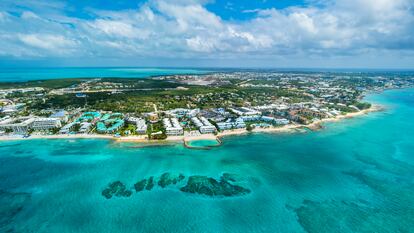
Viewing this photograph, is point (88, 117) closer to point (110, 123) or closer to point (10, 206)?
point (110, 123)

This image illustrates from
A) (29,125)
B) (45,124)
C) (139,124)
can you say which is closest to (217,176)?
(139,124)

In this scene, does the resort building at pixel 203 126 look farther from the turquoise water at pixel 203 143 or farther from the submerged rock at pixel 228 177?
the submerged rock at pixel 228 177

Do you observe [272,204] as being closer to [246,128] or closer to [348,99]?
[246,128]

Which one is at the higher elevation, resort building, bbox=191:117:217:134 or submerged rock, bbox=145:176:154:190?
resort building, bbox=191:117:217:134

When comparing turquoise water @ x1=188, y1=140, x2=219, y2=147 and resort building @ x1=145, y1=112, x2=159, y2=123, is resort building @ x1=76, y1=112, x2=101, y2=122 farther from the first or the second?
turquoise water @ x1=188, y1=140, x2=219, y2=147

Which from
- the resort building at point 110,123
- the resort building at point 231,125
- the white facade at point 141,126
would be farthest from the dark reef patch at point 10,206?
the resort building at point 231,125

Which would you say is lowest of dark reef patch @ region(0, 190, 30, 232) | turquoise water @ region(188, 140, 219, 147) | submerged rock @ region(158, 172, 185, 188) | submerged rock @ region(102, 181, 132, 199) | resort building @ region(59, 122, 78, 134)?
dark reef patch @ region(0, 190, 30, 232)

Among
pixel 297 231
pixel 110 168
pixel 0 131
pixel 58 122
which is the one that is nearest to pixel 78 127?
pixel 58 122

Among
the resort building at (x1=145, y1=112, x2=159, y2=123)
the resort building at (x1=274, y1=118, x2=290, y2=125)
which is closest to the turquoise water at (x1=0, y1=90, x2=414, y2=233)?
the resort building at (x1=274, y1=118, x2=290, y2=125)
